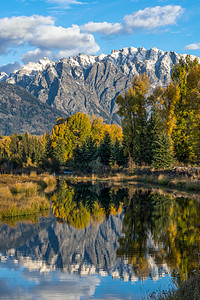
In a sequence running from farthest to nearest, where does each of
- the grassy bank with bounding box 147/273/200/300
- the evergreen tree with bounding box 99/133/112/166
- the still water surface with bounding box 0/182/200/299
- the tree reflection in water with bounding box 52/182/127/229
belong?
the evergreen tree with bounding box 99/133/112/166 → the tree reflection in water with bounding box 52/182/127/229 → the still water surface with bounding box 0/182/200/299 → the grassy bank with bounding box 147/273/200/300

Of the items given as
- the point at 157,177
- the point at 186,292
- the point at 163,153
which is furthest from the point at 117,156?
the point at 186,292

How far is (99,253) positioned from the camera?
12.6 m

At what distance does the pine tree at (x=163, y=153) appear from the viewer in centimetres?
3931

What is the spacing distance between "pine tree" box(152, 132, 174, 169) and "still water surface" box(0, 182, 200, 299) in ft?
57.9

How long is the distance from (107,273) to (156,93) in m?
35.8

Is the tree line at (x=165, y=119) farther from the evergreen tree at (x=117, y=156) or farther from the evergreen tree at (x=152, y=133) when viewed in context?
the evergreen tree at (x=117, y=156)

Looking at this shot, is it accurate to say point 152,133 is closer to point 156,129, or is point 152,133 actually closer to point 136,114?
point 156,129

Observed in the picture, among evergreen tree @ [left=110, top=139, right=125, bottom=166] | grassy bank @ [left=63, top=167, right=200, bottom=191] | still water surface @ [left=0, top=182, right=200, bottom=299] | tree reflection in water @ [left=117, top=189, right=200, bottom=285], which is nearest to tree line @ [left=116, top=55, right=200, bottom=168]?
grassy bank @ [left=63, top=167, right=200, bottom=191]

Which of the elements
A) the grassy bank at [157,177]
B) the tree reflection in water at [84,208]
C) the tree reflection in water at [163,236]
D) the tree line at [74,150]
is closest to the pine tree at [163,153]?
the grassy bank at [157,177]

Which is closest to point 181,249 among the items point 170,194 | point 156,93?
point 170,194

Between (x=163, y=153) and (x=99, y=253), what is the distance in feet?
92.3

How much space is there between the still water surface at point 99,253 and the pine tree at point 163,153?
17635mm

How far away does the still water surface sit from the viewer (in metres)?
9.19

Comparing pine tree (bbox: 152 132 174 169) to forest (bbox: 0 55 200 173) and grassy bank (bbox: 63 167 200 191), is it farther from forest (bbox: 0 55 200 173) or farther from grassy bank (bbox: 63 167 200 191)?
grassy bank (bbox: 63 167 200 191)
